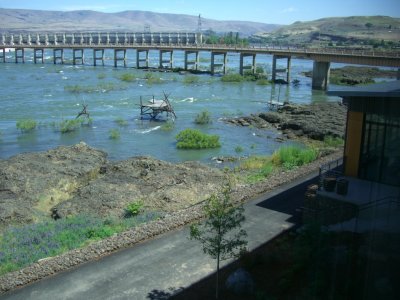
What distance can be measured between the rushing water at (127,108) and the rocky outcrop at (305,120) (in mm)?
1551

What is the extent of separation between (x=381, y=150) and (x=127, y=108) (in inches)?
1275

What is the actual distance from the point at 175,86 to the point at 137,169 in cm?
3988

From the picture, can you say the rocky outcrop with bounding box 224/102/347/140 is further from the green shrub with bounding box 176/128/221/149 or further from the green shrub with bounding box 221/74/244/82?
the green shrub with bounding box 221/74/244/82

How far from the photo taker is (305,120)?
1388 inches

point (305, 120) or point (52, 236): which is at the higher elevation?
point (305, 120)

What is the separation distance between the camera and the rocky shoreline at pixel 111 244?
10938mm

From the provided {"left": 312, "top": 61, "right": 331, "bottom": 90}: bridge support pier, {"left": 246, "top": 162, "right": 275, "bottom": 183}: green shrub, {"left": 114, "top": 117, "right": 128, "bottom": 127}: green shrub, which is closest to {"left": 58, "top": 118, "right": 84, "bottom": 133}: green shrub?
{"left": 114, "top": 117, "right": 128, "bottom": 127}: green shrub

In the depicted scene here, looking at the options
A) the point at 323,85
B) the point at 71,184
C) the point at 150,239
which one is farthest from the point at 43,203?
the point at 323,85

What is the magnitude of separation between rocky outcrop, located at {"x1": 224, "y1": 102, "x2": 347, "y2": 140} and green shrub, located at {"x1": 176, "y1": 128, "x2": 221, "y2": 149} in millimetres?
6254

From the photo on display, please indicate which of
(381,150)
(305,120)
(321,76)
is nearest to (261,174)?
(381,150)

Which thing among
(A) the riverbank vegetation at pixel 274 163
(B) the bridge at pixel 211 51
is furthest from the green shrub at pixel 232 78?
(A) the riverbank vegetation at pixel 274 163

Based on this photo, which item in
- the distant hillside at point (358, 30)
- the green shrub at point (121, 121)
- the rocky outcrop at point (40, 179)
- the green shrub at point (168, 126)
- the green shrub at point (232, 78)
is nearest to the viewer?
the distant hillside at point (358, 30)

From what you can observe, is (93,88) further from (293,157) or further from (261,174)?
(261,174)

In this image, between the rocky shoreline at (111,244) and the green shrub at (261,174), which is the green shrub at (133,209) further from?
the green shrub at (261,174)
